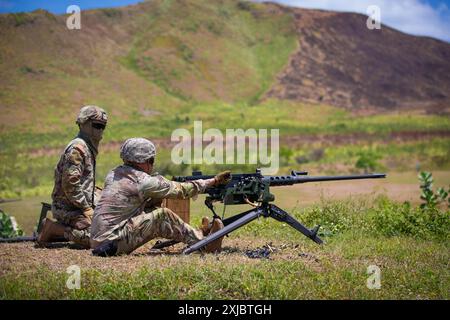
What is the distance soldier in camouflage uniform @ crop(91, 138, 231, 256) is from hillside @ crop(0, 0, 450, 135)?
4858 centimetres

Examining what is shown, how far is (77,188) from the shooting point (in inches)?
359

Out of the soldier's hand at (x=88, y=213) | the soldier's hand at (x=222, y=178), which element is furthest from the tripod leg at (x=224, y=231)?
the soldier's hand at (x=88, y=213)

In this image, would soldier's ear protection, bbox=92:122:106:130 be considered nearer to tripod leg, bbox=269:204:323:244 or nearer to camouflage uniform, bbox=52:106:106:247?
camouflage uniform, bbox=52:106:106:247

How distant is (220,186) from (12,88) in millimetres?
61673

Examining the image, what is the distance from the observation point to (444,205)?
17.7m

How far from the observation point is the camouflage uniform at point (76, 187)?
910 centimetres

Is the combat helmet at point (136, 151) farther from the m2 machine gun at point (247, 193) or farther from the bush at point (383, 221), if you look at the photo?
the bush at point (383, 221)

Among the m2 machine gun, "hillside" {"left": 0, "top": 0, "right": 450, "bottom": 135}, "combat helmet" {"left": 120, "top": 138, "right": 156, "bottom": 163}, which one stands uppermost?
"hillside" {"left": 0, "top": 0, "right": 450, "bottom": 135}

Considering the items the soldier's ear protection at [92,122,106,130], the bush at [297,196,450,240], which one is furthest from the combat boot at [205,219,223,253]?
the bush at [297,196,450,240]

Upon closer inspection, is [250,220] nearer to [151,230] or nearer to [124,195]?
[151,230]

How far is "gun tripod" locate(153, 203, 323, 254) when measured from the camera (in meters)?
8.45

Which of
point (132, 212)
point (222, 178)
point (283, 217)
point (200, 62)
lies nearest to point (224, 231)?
point (222, 178)
